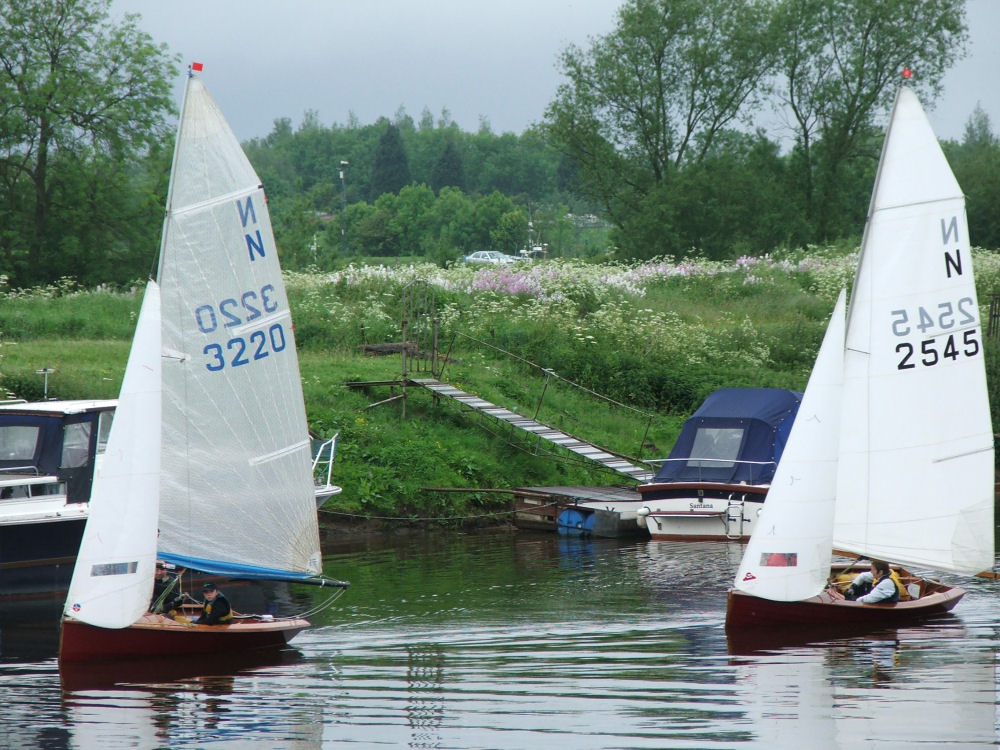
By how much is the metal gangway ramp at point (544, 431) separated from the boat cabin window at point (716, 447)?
6.09 feet

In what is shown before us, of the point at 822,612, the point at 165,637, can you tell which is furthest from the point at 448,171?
the point at 165,637

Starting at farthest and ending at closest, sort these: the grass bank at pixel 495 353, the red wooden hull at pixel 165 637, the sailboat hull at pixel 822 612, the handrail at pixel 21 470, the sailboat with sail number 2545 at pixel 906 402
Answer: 1. the grass bank at pixel 495 353
2. the handrail at pixel 21 470
3. the sailboat with sail number 2545 at pixel 906 402
4. the sailboat hull at pixel 822 612
5. the red wooden hull at pixel 165 637

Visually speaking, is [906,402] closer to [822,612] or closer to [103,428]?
[822,612]

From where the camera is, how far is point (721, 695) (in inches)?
563

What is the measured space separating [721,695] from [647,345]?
2639 cm

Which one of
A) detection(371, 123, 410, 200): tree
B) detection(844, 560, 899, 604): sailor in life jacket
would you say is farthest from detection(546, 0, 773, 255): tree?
detection(371, 123, 410, 200): tree

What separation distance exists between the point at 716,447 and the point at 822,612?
444 inches

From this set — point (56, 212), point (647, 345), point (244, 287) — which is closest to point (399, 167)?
point (56, 212)

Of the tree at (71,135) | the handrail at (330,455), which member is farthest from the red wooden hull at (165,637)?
the tree at (71,135)

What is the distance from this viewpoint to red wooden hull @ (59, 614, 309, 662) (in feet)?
51.2

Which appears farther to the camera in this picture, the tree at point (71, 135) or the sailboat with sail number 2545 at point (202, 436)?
the tree at point (71, 135)

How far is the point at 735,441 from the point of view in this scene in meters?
28.8

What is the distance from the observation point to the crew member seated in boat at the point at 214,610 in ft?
53.2

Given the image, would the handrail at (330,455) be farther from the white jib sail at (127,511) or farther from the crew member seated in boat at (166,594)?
the white jib sail at (127,511)
